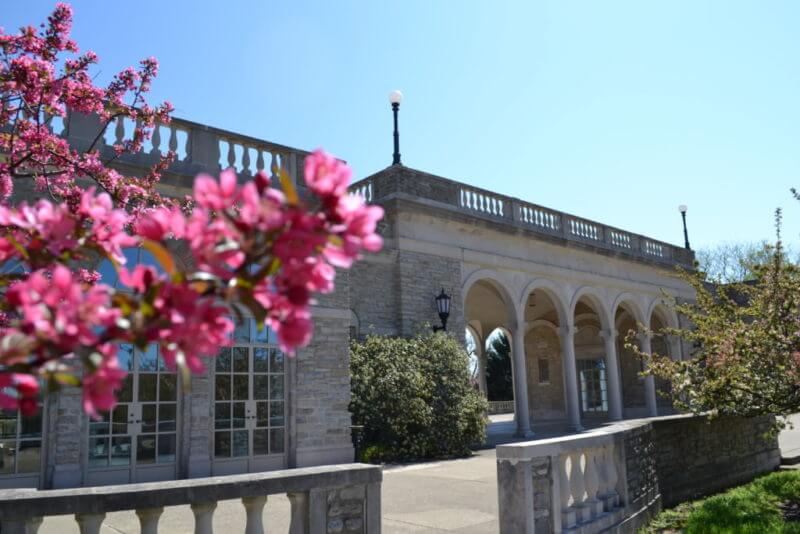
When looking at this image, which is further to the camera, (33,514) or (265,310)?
(33,514)

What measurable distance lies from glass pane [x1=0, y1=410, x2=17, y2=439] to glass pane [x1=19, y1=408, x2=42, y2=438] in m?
0.09

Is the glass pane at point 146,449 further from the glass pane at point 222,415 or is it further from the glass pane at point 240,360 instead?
the glass pane at point 240,360

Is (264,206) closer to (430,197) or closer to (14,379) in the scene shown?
(14,379)

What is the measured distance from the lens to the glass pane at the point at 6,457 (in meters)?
8.84

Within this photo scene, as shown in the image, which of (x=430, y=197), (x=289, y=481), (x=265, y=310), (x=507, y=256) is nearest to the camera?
(x=265, y=310)

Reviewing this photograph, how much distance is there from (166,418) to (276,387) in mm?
1987

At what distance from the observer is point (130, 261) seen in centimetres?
1034

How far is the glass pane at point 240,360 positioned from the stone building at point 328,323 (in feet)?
0.06

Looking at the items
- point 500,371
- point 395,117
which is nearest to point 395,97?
point 395,117

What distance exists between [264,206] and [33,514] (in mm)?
2630

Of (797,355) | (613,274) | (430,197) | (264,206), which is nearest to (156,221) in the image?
(264,206)

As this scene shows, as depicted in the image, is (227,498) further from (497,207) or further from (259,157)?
(497,207)

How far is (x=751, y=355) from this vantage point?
7859 mm

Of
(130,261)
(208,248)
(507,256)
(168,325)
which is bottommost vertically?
(168,325)
